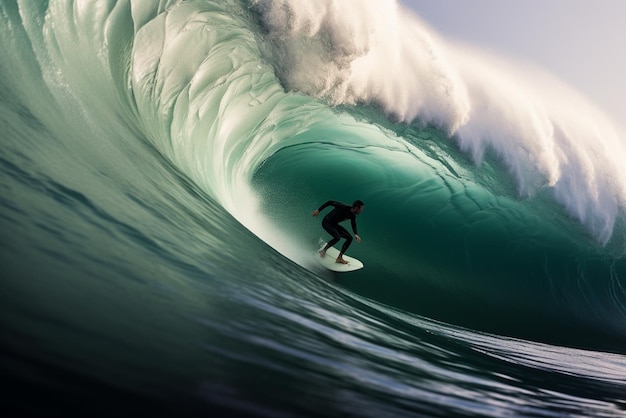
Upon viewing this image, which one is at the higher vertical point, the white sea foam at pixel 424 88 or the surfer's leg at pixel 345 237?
the white sea foam at pixel 424 88

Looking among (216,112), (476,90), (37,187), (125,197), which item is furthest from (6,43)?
(476,90)

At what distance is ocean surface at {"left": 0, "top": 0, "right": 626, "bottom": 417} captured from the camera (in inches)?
58.1

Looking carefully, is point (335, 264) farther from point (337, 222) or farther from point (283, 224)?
point (283, 224)

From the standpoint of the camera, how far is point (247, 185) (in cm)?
1014

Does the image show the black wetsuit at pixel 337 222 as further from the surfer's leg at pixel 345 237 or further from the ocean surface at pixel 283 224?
the ocean surface at pixel 283 224

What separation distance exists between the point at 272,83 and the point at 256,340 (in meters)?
7.09

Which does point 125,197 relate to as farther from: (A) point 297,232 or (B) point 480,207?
(B) point 480,207

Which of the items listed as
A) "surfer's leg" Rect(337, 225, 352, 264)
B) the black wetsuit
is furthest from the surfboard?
the black wetsuit

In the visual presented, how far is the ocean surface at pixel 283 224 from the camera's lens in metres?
1.48

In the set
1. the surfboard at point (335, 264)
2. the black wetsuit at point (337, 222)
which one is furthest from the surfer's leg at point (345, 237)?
the surfboard at point (335, 264)

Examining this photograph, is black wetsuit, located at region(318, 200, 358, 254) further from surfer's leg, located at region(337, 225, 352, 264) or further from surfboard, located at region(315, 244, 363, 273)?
surfboard, located at region(315, 244, 363, 273)

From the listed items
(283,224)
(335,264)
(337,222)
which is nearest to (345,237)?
(337,222)

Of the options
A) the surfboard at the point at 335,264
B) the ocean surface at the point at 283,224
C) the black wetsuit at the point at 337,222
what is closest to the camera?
the ocean surface at the point at 283,224

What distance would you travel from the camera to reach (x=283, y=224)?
31.6ft
